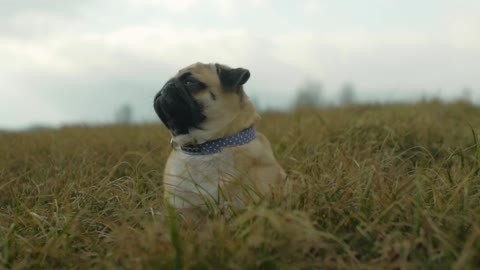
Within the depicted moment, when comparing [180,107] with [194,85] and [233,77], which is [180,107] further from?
[233,77]

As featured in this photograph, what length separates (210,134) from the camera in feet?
10.2

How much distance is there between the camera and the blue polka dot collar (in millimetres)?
3021

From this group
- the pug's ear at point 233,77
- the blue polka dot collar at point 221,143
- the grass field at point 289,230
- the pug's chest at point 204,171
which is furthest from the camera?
the pug's ear at point 233,77

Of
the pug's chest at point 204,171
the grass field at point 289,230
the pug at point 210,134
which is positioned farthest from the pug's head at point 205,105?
the grass field at point 289,230

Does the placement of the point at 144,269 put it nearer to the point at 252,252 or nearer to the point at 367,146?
the point at 252,252

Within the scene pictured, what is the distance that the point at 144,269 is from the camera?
6.31 ft

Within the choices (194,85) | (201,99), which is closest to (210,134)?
(201,99)

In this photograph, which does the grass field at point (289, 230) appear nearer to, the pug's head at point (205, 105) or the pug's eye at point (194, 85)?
the pug's head at point (205, 105)

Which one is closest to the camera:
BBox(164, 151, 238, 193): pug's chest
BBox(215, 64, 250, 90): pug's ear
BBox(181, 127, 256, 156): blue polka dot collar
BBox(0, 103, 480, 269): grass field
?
BBox(0, 103, 480, 269): grass field

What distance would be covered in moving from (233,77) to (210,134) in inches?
16.0

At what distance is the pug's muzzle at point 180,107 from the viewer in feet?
10.1

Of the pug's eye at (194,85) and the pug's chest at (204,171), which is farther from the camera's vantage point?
the pug's eye at (194,85)

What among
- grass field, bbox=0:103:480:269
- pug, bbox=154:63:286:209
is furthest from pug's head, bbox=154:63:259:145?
grass field, bbox=0:103:480:269

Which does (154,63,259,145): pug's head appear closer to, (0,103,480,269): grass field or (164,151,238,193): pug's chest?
(164,151,238,193): pug's chest
